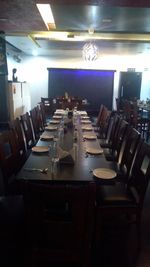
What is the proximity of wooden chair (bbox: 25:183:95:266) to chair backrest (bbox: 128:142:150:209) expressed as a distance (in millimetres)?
761

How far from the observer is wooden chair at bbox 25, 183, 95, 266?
3.95 feet

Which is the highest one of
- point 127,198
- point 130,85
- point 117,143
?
point 130,85

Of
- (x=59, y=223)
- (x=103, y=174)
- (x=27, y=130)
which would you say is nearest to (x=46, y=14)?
(x=27, y=130)

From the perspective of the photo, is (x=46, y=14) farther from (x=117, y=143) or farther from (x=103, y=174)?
(x=103, y=174)

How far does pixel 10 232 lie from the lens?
1950mm

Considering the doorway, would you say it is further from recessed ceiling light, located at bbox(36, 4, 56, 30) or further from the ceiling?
recessed ceiling light, located at bbox(36, 4, 56, 30)

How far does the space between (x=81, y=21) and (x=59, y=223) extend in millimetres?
4285

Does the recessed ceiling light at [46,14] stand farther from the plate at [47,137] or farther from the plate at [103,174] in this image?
the plate at [103,174]

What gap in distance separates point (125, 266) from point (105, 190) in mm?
616

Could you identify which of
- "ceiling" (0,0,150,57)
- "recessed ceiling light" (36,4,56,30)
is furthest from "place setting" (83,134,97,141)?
"recessed ceiling light" (36,4,56,30)

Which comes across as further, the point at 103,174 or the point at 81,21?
the point at 81,21

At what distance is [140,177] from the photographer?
203 cm

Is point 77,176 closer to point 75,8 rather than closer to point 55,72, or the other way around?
point 75,8

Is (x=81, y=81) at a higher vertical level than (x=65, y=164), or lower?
higher
